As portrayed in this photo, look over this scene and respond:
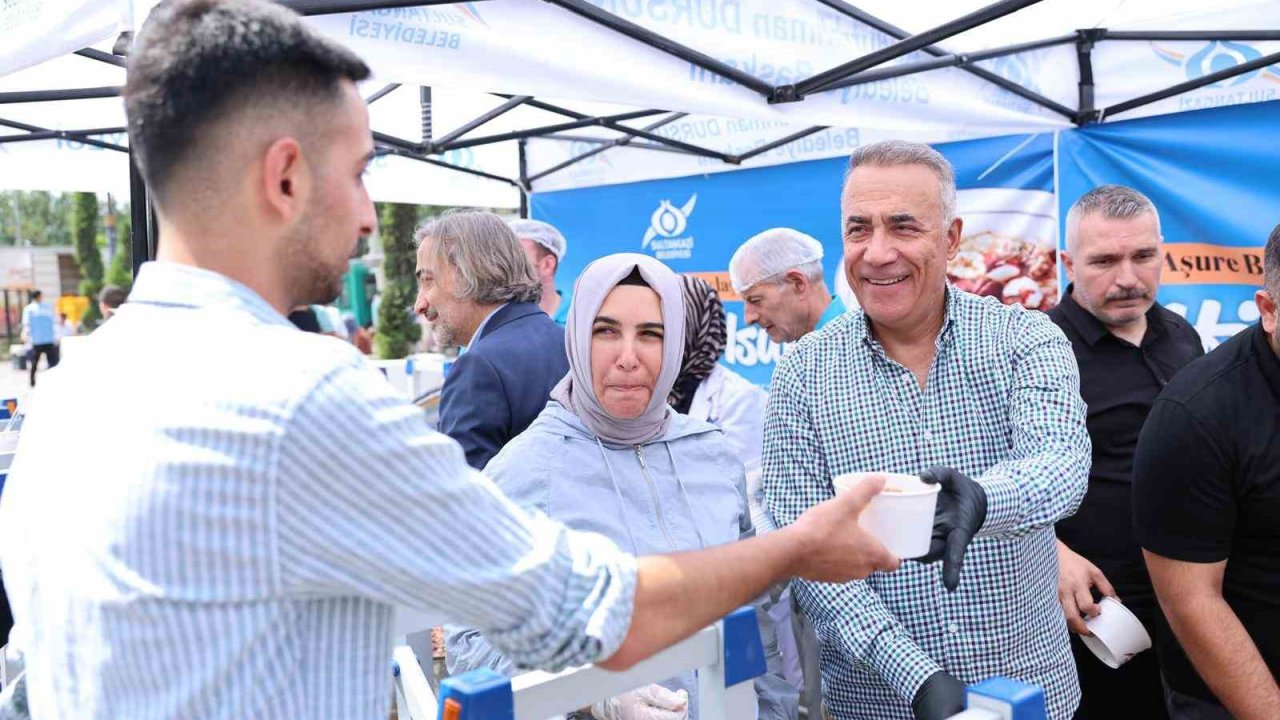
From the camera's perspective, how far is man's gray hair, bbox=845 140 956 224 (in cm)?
210

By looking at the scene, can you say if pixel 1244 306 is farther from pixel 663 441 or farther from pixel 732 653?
pixel 732 653

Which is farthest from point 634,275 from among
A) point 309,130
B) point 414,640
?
point 309,130

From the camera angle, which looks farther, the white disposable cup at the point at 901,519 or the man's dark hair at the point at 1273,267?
the man's dark hair at the point at 1273,267

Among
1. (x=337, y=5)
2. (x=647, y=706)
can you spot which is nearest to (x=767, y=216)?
(x=337, y=5)

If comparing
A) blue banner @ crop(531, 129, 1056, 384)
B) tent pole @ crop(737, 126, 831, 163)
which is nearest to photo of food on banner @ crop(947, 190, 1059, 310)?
blue banner @ crop(531, 129, 1056, 384)

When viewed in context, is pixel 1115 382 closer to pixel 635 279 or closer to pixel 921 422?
pixel 921 422

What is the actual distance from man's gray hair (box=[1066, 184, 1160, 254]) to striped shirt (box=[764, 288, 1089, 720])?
1.49m

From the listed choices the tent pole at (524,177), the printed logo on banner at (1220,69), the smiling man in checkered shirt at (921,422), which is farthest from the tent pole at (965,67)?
the tent pole at (524,177)

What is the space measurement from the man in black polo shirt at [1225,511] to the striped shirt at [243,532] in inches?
61.5

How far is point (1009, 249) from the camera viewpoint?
552 centimetres

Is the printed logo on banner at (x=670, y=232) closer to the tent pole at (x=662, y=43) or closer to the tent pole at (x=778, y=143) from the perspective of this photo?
the tent pole at (x=778, y=143)

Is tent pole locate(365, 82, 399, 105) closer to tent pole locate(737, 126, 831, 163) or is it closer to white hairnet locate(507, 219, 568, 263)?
white hairnet locate(507, 219, 568, 263)

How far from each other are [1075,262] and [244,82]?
Result: 9.94 ft

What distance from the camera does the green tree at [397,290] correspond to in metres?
26.3
